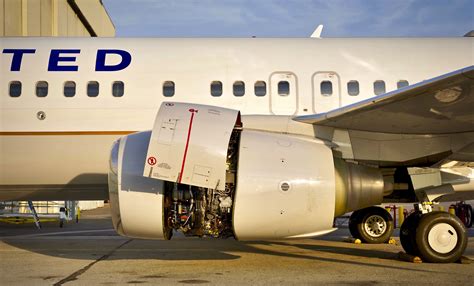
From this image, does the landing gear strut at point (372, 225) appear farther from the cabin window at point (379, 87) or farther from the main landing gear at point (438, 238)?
the main landing gear at point (438, 238)

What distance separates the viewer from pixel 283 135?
27.2ft

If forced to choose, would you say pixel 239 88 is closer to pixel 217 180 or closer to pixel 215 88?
pixel 215 88

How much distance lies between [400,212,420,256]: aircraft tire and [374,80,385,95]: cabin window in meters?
2.58

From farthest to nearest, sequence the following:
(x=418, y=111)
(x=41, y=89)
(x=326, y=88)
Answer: (x=326, y=88)
(x=41, y=89)
(x=418, y=111)

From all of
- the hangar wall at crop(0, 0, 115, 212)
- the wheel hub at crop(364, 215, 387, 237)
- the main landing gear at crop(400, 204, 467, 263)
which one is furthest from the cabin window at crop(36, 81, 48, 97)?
the hangar wall at crop(0, 0, 115, 212)

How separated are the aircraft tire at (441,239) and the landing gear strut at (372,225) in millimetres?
3503

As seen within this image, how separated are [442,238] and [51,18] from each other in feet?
76.8

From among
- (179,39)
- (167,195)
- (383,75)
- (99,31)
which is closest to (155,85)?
(179,39)

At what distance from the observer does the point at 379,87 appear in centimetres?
1099

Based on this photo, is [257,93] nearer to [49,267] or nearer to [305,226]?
[305,226]

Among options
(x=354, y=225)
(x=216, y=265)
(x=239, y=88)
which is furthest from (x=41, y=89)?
(x=354, y=225)

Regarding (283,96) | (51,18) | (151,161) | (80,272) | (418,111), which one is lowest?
(80,272)

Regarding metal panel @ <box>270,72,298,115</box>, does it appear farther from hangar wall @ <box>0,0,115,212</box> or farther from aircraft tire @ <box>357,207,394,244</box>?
hangar wall @ <box>0,0,115,212</box>

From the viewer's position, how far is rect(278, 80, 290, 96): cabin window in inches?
424
